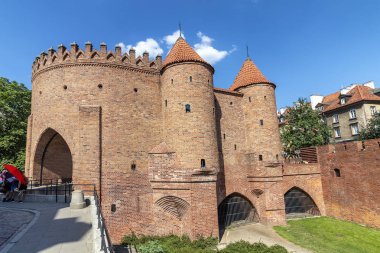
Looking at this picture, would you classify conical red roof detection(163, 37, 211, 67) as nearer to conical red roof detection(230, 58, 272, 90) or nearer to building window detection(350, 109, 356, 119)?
conical red roof detection(230, 58, 272, 90)

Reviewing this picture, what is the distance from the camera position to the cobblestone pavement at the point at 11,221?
756 cm

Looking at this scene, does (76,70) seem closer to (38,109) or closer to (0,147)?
(38,109)

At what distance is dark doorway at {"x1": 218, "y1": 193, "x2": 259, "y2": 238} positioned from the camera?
57.1 feet

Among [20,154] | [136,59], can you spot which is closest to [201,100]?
[136,59]

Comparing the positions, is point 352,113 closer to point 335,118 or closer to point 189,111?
point 335,118

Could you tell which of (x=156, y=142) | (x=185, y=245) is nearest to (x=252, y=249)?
(x=185, y=245)

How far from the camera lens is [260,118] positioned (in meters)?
19.1

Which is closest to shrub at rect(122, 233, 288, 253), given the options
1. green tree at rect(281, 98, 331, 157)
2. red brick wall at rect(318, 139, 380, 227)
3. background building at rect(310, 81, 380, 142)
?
red brick wall at rect(318, 139, 380, 227)

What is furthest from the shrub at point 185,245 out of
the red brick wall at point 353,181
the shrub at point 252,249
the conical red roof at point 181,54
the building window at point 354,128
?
the building window at point 354,128

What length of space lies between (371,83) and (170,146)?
102 feet

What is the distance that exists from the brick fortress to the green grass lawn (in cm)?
175

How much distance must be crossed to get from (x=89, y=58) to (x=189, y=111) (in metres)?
7.20

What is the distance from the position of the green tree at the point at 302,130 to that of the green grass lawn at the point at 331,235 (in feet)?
28.0

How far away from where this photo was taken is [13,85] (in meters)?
24.5
